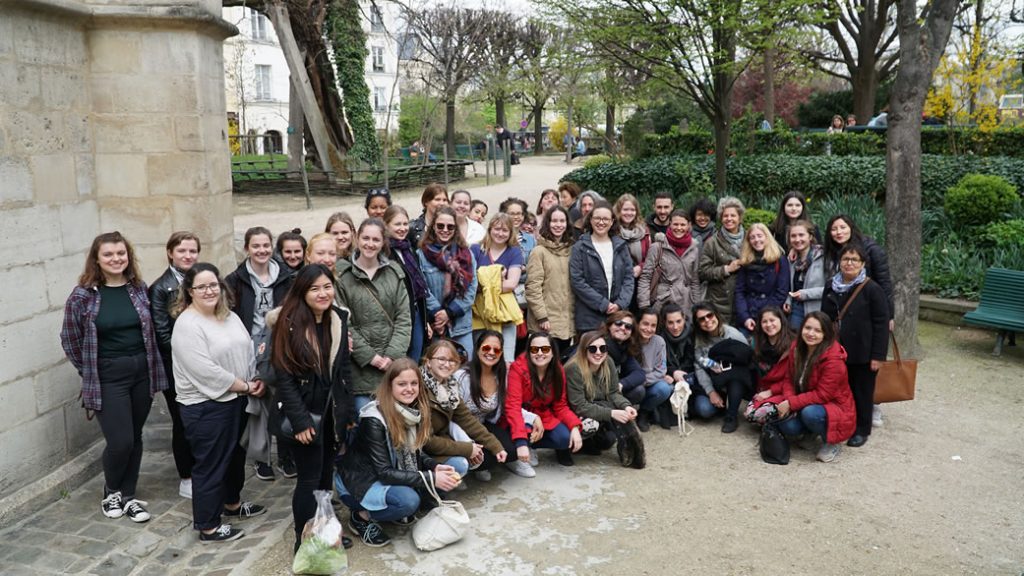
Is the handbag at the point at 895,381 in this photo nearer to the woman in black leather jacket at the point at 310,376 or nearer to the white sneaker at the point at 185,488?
the woman in black leather jacket at the point at 310,376

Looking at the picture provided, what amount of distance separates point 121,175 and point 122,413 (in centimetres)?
203

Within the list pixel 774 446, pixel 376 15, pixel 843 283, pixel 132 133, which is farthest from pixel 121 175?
pixel 376 15

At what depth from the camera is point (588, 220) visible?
7.31 m

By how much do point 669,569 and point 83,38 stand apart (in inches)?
211

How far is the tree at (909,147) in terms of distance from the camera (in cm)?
812

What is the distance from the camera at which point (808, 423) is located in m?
5.97

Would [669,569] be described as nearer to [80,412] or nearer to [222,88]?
[80,412]

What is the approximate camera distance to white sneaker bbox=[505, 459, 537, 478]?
18.8 ft

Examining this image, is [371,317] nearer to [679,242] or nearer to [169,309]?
[169,309]

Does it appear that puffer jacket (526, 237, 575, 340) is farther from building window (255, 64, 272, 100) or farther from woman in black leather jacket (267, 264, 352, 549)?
building window (255, 64, 272, 100)

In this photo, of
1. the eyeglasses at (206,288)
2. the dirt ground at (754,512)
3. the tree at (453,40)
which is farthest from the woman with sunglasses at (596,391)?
the tree at (453,40)

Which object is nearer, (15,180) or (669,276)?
(15,180)

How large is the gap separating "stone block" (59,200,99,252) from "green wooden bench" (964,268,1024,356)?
820 centimetres

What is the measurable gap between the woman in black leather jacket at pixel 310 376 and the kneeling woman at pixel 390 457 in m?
0.15
